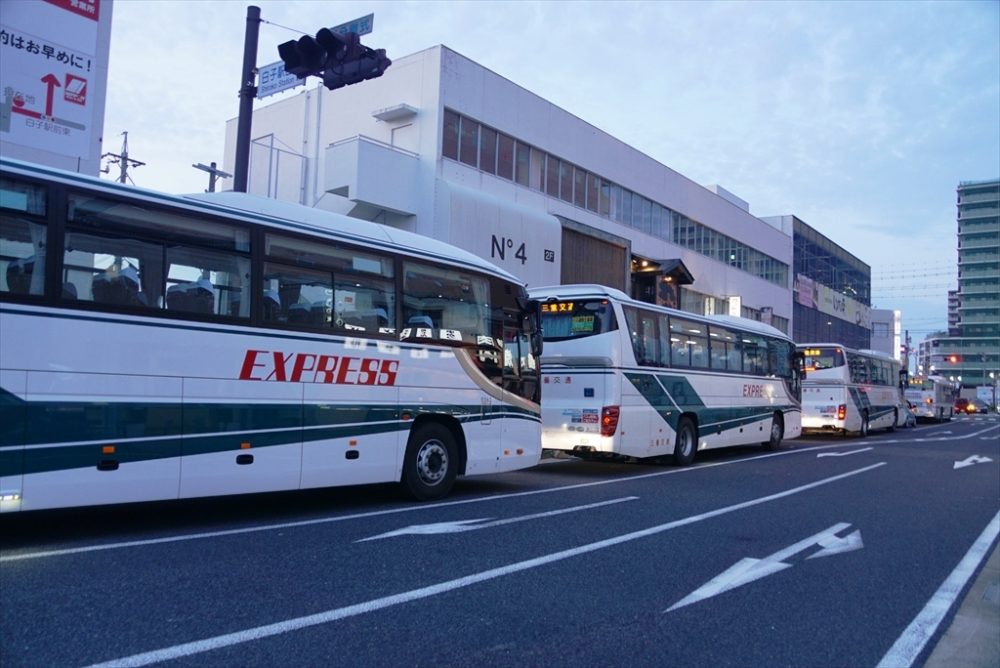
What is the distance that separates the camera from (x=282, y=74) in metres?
11.8

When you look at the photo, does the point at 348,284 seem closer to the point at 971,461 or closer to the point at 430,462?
the point at 430,462

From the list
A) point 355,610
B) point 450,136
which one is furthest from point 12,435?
point 450,136

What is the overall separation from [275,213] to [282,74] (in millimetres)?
4264

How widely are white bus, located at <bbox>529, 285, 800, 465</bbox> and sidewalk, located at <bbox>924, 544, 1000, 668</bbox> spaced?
24.3 ft

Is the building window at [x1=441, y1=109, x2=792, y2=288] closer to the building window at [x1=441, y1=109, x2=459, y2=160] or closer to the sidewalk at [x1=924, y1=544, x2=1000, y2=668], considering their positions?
the building window at [x1=441, y1=109, x2=459, y2=160]

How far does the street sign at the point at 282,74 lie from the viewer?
36.1ft

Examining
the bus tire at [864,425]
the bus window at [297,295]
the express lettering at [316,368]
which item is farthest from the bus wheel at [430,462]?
the bus tire at [864,425]

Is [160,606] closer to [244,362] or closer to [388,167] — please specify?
[244,362]

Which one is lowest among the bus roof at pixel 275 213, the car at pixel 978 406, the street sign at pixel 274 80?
the car at pixel 978 406

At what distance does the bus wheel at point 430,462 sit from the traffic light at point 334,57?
468 centimetres

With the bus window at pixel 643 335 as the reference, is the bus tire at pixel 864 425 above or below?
below

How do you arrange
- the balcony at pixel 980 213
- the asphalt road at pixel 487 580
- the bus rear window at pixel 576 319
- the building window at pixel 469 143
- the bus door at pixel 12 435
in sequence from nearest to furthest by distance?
the asphalt road at pixel 487 580 < the bus door at pixel 12 435 < the bus rear window at pixel 576 319 < the building window at pixel 469 143 < the balcony at pixel 980 213

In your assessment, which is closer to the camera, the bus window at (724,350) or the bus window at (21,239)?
the bus window at (21,239)

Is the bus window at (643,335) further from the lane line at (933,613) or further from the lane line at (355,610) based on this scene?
the lane line at (933,613)
